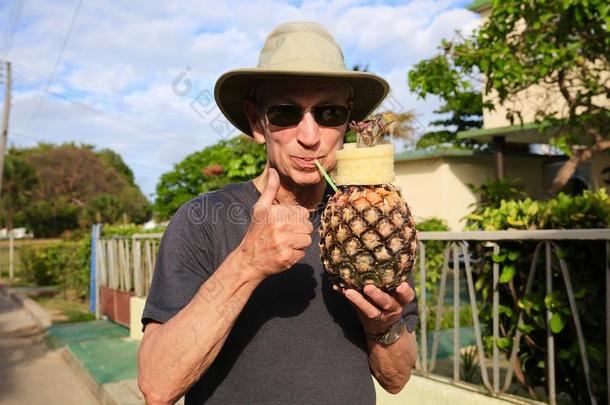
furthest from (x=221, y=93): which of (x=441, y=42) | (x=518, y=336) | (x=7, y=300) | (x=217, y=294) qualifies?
(x=7, y=300)

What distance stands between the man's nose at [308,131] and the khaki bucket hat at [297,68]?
158 millimetres

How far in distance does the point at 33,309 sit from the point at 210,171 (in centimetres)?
718

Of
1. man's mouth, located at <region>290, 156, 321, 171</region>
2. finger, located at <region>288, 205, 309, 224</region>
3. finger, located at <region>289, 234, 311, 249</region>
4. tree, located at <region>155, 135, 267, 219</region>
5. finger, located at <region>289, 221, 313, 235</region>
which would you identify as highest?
tree, located at <region>155, 135, 267, 219</region>

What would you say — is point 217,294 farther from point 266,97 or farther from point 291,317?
point 266,97

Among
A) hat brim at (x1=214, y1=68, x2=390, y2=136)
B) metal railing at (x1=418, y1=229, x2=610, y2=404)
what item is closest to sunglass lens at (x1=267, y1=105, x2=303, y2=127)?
hat brim at (x1=214, y1=68, x2=390, y2=136)

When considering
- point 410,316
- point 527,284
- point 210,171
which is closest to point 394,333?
point 410,316

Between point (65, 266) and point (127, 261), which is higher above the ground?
point (127, 261)

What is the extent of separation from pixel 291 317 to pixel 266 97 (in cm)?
84

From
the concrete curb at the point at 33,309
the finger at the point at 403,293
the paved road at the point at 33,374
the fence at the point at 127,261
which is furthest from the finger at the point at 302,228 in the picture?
the concrete curb at the point at 33,309

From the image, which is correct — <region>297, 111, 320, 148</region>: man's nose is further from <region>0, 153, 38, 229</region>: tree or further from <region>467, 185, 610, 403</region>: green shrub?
<region>0, 153, 38, 229</region>: tree

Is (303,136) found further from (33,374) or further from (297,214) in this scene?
(33,374)

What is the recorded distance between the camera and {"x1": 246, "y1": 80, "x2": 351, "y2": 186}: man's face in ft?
6.58

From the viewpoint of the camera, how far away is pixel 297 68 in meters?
1.93

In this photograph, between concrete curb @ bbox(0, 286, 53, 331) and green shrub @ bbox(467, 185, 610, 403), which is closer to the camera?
green shrub @ bbox(467, 185, 610, 403)
